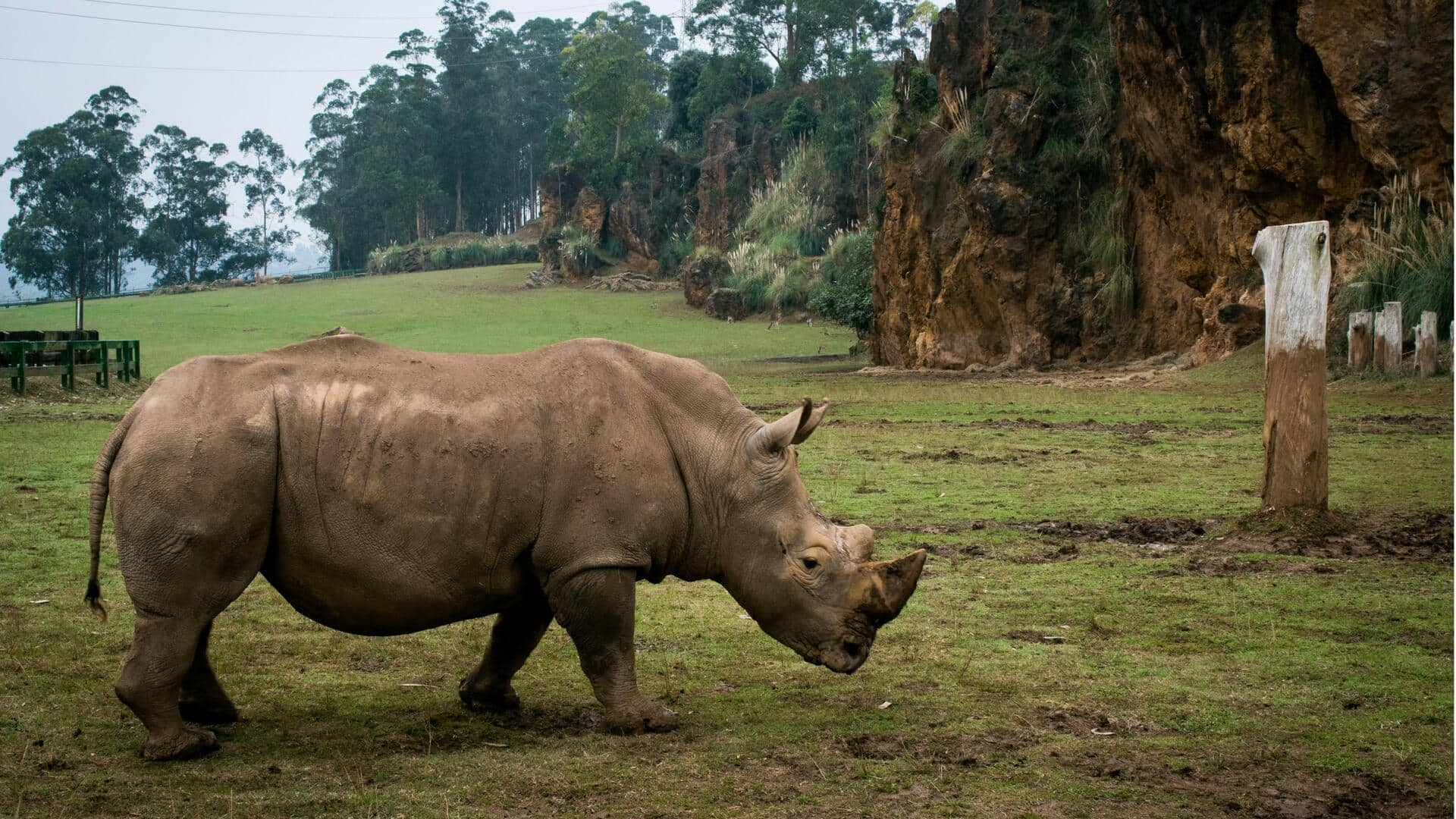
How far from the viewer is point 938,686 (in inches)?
229

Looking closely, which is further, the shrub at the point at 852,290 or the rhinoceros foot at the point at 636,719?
the shrub at the point at 852,290

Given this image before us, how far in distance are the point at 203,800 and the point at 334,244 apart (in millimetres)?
87538

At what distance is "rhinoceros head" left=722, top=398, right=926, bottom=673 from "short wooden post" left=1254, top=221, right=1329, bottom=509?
4728 millimetres

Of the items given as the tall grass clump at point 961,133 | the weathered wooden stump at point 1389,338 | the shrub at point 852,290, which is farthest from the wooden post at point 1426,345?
the shrub at point 852,290

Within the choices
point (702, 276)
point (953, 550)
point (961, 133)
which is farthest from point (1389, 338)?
point (702, 276)

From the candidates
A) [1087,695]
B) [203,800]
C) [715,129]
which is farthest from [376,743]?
[715,129]

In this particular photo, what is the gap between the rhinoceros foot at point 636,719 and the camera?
519 centimetres

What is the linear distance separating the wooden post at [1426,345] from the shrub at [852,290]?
647 inches

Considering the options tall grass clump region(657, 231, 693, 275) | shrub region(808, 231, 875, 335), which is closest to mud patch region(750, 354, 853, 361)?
shrub region(808, 231, 875, 335)

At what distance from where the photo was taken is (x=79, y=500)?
11344 mm

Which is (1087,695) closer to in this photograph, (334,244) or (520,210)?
(334,244)

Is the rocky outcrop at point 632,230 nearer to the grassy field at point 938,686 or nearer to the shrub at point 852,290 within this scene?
the shrub at point 852,290

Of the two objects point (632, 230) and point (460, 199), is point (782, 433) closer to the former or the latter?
point (632, 230)

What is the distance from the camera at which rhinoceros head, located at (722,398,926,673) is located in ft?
17.4
